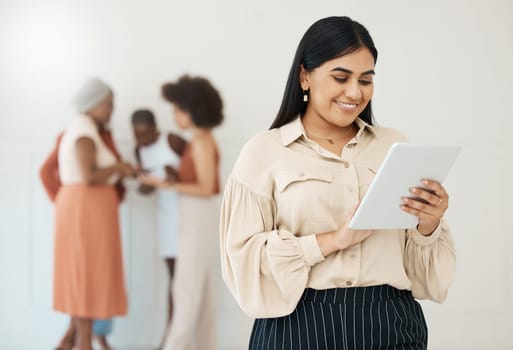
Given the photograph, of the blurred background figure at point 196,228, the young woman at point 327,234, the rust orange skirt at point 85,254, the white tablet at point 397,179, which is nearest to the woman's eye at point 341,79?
the young woman at point 327,234

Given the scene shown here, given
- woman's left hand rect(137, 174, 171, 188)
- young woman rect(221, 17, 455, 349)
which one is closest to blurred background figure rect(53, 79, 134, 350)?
woman's left hand rect(137, 174, 171, 188)

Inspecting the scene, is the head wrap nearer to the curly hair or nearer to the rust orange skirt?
the curly hair

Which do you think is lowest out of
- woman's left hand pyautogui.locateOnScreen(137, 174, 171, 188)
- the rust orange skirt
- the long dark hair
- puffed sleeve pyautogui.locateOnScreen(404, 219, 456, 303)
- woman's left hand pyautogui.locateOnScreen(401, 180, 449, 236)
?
the rust orange skirt

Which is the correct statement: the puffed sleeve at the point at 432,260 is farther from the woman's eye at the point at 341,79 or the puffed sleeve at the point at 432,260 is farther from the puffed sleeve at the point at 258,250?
the woman's eye at the point at 341,79

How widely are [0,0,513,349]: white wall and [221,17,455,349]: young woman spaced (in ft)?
7.30

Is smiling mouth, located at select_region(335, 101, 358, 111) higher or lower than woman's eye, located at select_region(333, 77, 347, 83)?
lower

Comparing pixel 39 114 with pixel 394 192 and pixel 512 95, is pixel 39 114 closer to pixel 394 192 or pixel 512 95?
pixel 512 95

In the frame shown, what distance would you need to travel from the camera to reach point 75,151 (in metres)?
3.43

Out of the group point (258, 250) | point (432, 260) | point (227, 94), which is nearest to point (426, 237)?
point (432, 260)

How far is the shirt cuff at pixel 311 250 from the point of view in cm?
141

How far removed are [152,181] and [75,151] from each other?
0.41 m

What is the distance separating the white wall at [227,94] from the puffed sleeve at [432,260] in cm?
231

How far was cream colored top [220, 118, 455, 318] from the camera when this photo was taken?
4.71 ft

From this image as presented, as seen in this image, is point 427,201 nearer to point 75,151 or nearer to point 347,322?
point 347,322
